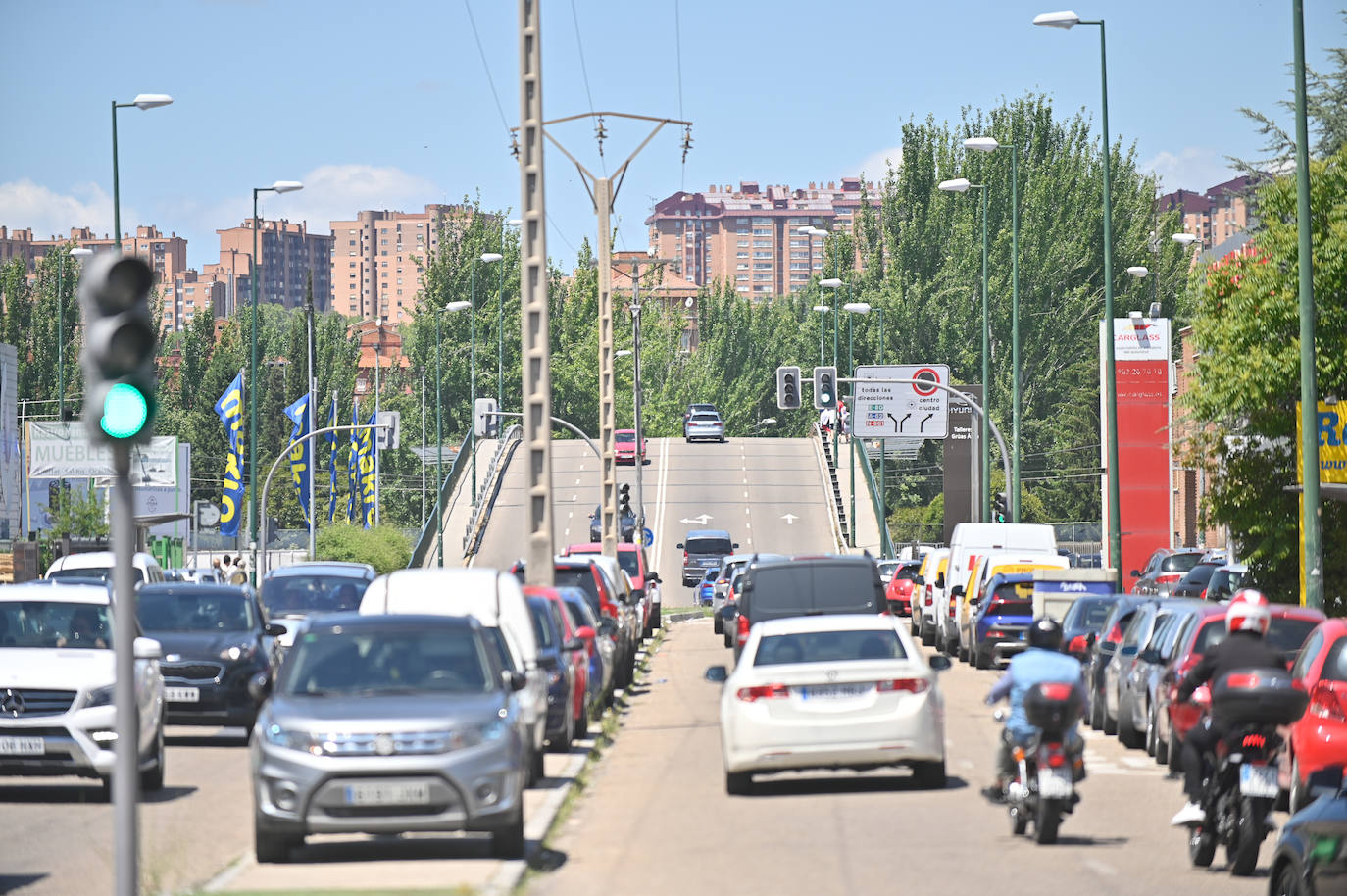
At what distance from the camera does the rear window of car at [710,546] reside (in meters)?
69.3

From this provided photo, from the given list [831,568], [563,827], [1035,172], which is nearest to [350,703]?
[563,827]

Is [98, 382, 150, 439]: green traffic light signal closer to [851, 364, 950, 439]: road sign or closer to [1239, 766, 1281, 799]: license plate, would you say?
[1239, 766, 1281, 799]: license plate

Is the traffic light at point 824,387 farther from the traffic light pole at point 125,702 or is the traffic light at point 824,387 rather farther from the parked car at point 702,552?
the traffic light pole at point 125,702

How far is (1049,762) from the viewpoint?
13664 mm

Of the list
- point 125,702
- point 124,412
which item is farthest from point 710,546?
point 125,702

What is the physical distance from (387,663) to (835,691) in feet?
13.5

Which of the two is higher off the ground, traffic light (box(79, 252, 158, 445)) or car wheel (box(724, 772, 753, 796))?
traffic light (box(79, 252, 158, 445))

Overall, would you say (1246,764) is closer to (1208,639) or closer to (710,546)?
(1208,639)

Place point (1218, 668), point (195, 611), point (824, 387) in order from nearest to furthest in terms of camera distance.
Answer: point (1218, 668), point (195, 611), point (824, 387)

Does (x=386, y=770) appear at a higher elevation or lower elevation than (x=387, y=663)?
lower

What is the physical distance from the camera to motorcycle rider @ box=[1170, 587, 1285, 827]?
1258 centimetres

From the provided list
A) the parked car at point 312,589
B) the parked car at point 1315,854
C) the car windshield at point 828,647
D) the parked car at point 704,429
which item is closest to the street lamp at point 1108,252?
the parked car at point 312,589

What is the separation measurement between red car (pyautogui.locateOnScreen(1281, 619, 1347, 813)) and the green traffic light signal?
840cm

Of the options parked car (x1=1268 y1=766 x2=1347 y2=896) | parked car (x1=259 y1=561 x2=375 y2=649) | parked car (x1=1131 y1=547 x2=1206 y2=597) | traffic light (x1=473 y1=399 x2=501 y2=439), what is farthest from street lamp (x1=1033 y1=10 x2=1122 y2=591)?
traffic light (x1=473 y1=399 x2=501 y2=439)
